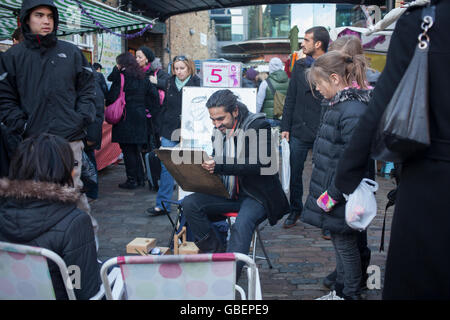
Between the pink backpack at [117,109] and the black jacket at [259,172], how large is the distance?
11.2ft

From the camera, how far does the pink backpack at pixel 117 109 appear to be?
6.19m

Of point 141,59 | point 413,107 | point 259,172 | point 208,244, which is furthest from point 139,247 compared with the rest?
point 141,59

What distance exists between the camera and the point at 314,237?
177 inches

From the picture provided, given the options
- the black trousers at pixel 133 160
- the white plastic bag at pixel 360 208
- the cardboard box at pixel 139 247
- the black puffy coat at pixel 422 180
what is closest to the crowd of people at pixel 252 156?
the black puffy coat at pixel 422 180

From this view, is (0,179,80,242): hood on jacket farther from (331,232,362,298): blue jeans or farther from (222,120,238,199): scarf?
(331,232,362,298): blue jeans

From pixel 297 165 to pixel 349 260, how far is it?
1983 mm

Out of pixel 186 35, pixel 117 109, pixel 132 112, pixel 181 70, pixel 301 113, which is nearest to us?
pixel 301 113

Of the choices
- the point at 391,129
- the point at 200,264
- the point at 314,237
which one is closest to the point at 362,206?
the point at 391,129

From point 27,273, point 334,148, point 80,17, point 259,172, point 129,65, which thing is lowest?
point 27,273

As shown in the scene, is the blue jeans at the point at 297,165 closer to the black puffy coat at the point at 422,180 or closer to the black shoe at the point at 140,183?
the black shoe at the point at 140,183

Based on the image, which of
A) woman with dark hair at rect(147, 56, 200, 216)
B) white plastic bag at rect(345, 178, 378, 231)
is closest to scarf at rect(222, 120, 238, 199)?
white plastic bag at rect(345, 178, 378, 231)

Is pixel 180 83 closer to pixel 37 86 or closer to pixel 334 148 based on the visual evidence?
pixel 37 86

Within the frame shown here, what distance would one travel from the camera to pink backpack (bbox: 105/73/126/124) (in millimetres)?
6188

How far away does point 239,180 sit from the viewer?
128 inches
